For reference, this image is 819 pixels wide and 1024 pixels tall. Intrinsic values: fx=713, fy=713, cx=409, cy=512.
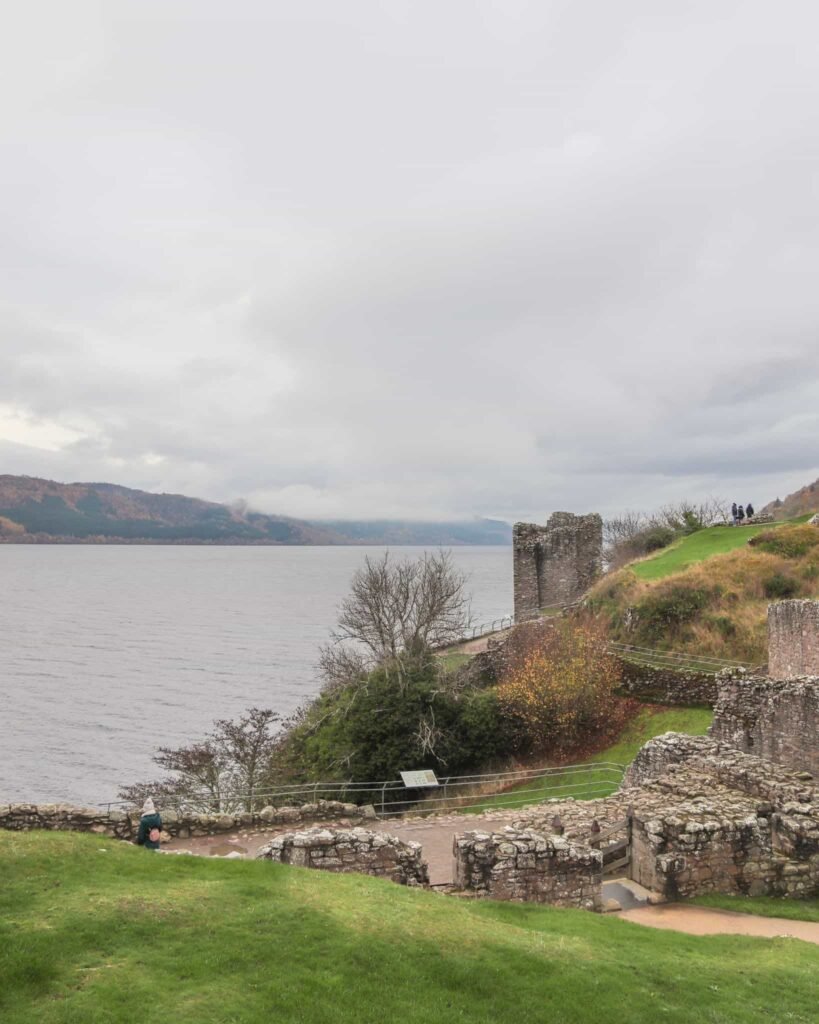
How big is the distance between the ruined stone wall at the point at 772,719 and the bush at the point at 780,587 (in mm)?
14556

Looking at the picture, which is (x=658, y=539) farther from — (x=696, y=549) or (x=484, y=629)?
(x=484, y=629)

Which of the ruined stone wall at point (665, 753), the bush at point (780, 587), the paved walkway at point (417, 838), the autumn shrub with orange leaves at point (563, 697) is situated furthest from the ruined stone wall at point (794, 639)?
the paved walkway at point (417, 838)

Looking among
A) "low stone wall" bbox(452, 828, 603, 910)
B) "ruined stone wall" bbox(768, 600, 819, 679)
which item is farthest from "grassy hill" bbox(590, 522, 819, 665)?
"low stone wall" bbox(452, 828, 603, 910)

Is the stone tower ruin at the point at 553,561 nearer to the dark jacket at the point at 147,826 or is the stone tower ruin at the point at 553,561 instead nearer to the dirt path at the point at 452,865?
the dirt path at the point at 452,865

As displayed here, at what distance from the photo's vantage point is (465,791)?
Result: 1172 inches

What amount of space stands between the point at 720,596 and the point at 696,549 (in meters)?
10.7

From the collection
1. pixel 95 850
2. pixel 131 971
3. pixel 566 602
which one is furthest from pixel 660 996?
pixel 566 602

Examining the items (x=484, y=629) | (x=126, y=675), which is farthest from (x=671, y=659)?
(x=126, y=675)

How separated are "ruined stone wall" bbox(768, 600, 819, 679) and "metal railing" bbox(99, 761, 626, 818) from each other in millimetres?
6857

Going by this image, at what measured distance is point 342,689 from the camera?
3716 centimetres

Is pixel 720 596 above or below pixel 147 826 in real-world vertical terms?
above

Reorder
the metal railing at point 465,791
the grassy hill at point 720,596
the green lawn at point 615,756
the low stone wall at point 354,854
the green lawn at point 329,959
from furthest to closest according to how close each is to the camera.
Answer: the grassy hill at point 720,596, the metal railing at point 465,791, the green lawn at point 615,756, the low stone wall at point 354,854, the green lawn at point 329,959

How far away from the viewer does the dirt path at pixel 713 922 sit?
12898 mm

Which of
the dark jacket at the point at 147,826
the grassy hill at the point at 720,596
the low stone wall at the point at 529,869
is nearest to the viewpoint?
the low stone wall at the point at 529,869
